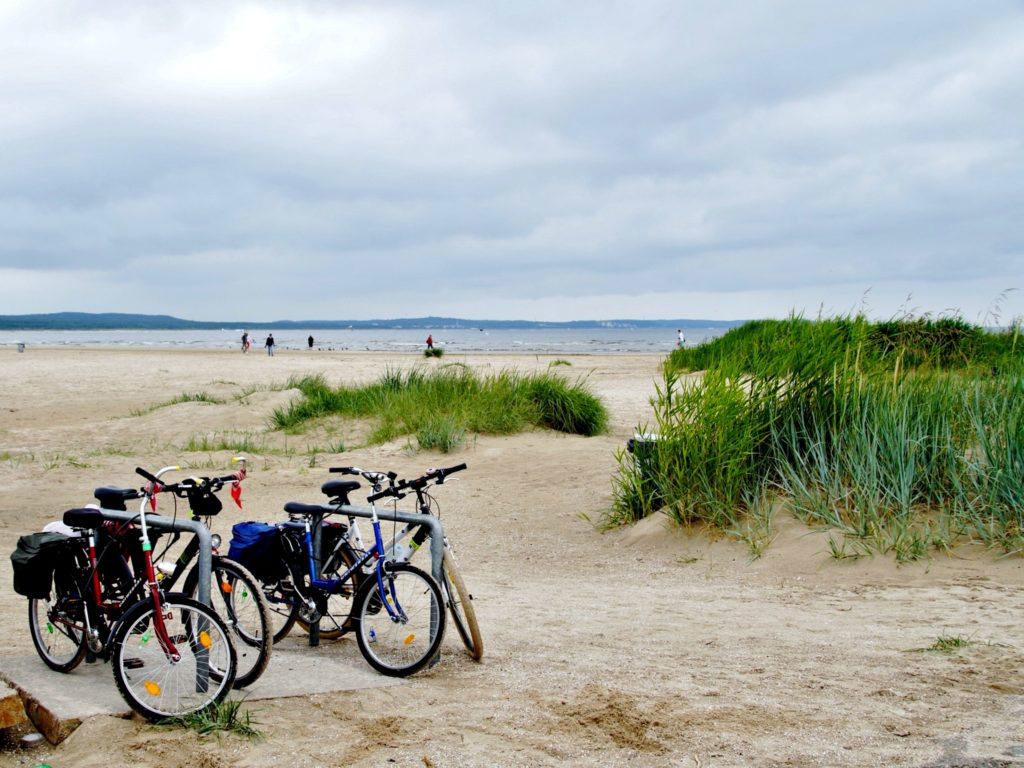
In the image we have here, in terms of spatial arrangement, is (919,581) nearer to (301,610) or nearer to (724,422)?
(724,422)

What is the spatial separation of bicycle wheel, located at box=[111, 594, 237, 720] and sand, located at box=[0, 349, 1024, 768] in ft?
0.58

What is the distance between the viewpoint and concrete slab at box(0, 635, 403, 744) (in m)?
4.49

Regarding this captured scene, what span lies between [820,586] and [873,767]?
3492 mm

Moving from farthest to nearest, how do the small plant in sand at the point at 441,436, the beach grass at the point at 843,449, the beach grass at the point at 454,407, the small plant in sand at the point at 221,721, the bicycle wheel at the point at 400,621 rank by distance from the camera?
the beach grass at the point at 454,407
the small plant in sand at the point at 441,436
the beach grass at the point at 843,449
the bicycle wheel at the point at 400,621
the small plant in sand at the point at 221,721

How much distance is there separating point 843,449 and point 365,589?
17.2 feet

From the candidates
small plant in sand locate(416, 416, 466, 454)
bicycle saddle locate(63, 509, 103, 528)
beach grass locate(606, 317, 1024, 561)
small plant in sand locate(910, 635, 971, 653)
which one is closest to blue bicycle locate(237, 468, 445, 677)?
bicycle saddle locate(63, 509, 103, 528)

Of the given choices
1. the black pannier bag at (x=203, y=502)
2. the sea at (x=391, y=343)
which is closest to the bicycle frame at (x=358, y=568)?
the black pannier bag at (x=203, y=502)

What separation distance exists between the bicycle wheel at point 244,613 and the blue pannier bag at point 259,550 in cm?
34

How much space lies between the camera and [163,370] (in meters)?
36.4

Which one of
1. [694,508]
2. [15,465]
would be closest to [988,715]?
[694,508]

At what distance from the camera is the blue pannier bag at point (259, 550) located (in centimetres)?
546

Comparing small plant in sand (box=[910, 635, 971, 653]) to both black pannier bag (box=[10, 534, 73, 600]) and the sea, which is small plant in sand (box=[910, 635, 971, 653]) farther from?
the sea

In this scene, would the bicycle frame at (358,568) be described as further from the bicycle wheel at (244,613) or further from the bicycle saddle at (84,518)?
the bicycle saddle at (84,518)

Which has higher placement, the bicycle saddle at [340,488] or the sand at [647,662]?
the bicycle saddle at [340,488]
